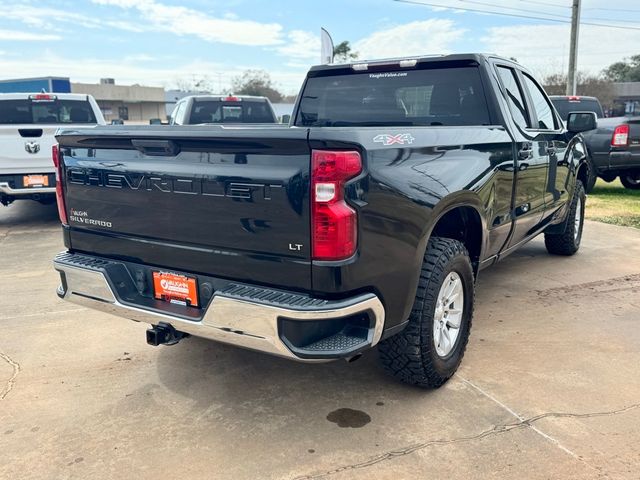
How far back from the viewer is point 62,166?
11.3 feet

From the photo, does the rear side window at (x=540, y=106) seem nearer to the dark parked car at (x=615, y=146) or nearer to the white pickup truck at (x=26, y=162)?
the dark parked car at (x=615, y=146)

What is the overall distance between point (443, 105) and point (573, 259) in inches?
126

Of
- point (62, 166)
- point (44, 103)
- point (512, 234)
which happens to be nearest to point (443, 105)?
point (512, 234)

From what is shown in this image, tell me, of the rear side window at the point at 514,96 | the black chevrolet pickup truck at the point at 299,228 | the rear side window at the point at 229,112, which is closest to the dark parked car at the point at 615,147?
the rear side window at the point at 229,112

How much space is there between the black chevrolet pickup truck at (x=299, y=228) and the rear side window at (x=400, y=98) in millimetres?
35

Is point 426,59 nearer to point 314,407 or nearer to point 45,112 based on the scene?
point 314,407

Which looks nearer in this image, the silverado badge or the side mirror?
the side mirror

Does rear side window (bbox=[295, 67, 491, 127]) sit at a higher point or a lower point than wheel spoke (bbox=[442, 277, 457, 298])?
higher

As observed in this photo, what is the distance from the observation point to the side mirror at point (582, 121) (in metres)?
5.33

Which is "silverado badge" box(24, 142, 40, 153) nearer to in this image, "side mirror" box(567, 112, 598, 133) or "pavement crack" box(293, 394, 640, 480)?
"side mirror" box(567, 112, 598, 133)

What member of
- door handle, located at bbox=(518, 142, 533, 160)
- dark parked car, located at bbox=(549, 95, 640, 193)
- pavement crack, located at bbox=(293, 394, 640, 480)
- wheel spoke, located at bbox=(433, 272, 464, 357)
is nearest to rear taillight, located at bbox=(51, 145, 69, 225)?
pavement crack, located at bbox=(293, 394, 640, 480)

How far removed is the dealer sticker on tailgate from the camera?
2984 millimetres

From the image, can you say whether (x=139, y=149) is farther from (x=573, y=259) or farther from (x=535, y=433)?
A: (x=573, y=259)

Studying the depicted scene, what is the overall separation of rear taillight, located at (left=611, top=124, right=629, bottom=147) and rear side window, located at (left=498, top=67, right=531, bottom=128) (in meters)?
6.98
